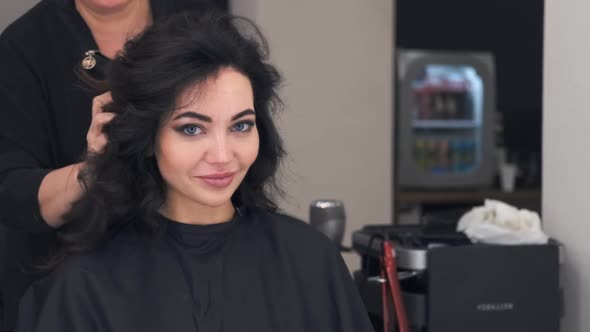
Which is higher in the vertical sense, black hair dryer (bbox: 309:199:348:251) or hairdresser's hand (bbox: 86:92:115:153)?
hairdresser's hand (bbox: 86:92:115:153)

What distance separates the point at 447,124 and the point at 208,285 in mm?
3112

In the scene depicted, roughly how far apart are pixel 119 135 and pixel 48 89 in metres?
0.39

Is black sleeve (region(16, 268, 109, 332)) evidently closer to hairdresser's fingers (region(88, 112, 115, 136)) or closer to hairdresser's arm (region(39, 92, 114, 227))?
hairdresser's arm (region(39, 92, 114, 227))

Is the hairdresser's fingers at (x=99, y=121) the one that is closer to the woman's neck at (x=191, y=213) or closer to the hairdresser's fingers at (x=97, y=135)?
the hairdresser's fingers at (x=97, y=135)

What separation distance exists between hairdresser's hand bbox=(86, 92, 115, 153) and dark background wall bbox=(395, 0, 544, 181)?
333 cm

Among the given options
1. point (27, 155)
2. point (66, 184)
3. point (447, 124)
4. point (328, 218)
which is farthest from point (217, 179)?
point (447, 124)

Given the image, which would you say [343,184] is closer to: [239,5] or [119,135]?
[239,5]

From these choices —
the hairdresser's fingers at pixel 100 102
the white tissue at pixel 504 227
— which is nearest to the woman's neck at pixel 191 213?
the hairdresser's fingers at pixel 100 102

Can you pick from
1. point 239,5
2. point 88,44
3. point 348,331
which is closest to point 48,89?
point 88,44

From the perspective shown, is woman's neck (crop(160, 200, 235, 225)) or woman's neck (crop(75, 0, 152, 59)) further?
woman's neck (crop(75, 0, 152, 59))

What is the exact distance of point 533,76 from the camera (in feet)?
16.4

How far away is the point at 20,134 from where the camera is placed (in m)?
1.79

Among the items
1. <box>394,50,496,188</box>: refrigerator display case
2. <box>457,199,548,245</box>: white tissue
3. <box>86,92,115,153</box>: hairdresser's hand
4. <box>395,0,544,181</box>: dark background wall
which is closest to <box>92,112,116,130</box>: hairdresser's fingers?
<box>86,92,115,153</box>: hairdresser's hand

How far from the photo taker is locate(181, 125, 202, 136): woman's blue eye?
1.52 meters
